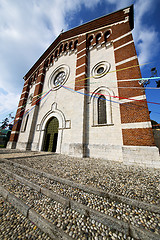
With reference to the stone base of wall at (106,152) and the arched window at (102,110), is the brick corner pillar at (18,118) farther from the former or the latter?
the arched window at (102,110)

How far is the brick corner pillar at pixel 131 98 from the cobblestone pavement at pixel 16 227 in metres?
4.81

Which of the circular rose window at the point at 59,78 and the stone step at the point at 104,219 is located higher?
the circular rose window at the point at 59,78

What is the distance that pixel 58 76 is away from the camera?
35.7 feet

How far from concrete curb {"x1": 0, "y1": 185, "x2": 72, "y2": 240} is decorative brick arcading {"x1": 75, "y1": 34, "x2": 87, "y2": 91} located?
7.38 m

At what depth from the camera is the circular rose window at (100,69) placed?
7.27 meters

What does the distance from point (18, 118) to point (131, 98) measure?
13478 mm

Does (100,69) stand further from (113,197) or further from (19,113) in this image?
(19,113)

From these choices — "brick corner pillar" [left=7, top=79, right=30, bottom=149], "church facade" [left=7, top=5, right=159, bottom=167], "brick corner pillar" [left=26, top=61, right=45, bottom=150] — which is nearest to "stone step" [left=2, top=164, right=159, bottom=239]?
"church facade" [left=7, top=5, right=159, bottom=167]

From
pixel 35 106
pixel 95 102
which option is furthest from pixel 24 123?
pixel 95 102

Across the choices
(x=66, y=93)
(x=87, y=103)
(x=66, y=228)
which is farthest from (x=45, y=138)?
(x=66, y=228)

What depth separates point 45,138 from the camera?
30.4ft

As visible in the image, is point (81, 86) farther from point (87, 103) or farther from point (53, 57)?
point (53, 57)

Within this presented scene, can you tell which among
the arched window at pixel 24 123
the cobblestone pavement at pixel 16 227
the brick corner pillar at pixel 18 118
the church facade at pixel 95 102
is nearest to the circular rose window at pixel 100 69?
the church facade at pixel 95 102

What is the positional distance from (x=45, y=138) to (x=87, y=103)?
576cm
